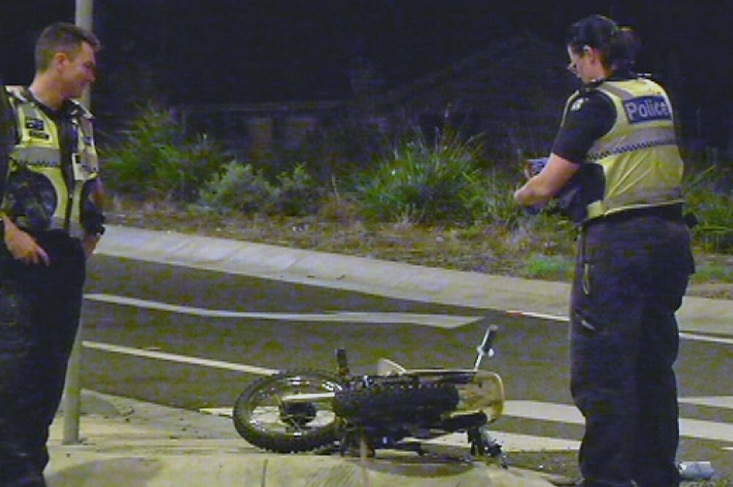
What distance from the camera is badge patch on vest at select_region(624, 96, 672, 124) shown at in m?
6.43

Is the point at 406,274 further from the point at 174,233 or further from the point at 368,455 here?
the point at 368,455

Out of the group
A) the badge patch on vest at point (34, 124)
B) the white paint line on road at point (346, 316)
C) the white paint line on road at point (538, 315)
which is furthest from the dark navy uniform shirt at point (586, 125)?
the white paint line on road at point (538, 315)

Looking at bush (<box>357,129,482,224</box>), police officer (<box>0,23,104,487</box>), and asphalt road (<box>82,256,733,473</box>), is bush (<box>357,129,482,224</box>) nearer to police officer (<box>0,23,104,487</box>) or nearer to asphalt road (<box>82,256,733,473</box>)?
asphalt road (<box>82,256,733,473</box>)

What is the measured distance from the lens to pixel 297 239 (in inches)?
680

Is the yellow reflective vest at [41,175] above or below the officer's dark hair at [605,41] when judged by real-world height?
below

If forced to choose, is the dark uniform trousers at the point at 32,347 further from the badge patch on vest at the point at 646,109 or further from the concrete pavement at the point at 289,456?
the badge patch on vest at the point at 646,109

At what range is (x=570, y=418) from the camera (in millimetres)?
9594

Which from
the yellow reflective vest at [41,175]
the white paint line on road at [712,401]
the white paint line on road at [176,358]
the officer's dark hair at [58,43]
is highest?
the officer's dark hair at [58,43]

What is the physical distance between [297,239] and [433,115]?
1005 cm

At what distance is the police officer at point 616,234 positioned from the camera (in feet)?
21.0

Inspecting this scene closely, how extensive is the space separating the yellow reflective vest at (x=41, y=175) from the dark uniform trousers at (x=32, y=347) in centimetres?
8

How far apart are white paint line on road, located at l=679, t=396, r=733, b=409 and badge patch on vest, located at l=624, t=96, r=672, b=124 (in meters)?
3.88

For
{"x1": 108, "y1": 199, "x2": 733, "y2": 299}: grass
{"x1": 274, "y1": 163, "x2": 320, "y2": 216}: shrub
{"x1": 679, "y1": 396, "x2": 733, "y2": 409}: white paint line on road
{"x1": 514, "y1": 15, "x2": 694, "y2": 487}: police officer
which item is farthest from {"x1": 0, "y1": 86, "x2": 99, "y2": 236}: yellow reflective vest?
{"x1": 274, "y1": 163, "x2": 320, "y2": 216}: shrub

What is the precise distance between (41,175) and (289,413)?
175 centimetres
